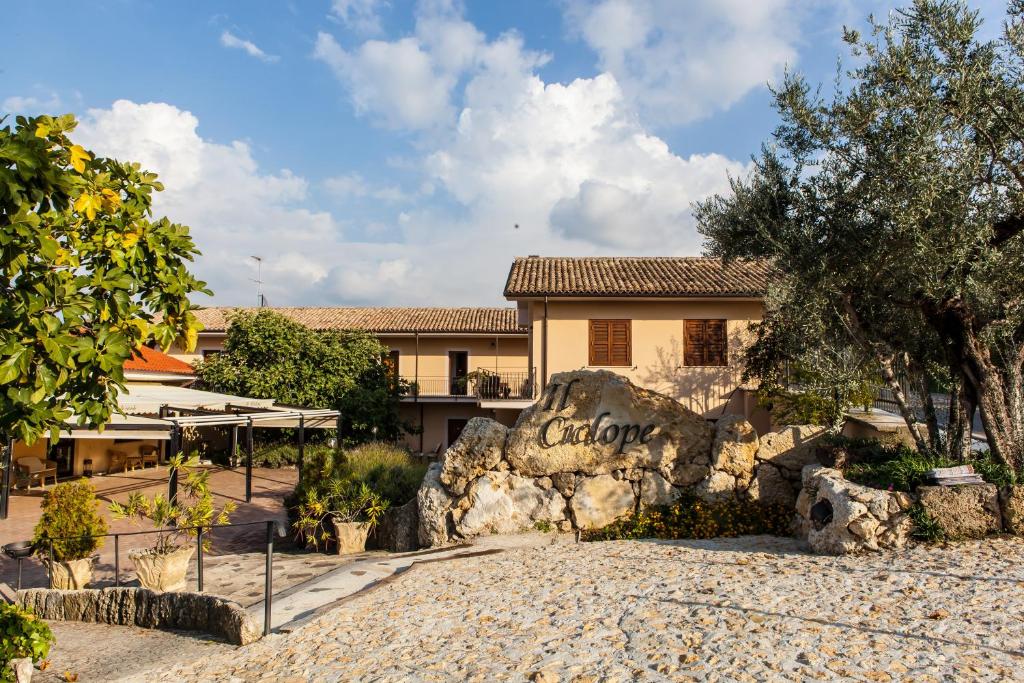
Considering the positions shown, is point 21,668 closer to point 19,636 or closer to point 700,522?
point 19,636

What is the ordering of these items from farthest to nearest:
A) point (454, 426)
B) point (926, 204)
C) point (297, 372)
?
point (454, 426) → point (297, 372) → point (926, 204)

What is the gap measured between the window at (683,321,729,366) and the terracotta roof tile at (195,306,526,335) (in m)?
9.28

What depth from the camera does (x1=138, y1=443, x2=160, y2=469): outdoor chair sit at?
71.6 ft

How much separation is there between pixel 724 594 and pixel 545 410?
5339mm

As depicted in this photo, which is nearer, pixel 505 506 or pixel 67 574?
pixel 67 574

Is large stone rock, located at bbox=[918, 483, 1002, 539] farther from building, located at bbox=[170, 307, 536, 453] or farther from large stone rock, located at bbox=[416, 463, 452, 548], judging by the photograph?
building, located at bbox=[170, 307, 536, 453]

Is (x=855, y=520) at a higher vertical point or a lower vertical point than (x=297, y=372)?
lower

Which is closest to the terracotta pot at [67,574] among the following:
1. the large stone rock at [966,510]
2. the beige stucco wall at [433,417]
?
the large stone rock at [966,510]

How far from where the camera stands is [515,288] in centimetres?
1988

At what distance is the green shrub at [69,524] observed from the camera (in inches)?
363

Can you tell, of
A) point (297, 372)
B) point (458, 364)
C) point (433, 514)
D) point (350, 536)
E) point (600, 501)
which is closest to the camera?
point (600, 501)

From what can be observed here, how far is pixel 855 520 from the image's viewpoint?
8320 millimetres

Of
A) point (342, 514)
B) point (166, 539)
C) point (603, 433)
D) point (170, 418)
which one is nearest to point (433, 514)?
point (342, 514)

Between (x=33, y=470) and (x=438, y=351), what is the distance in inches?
587
